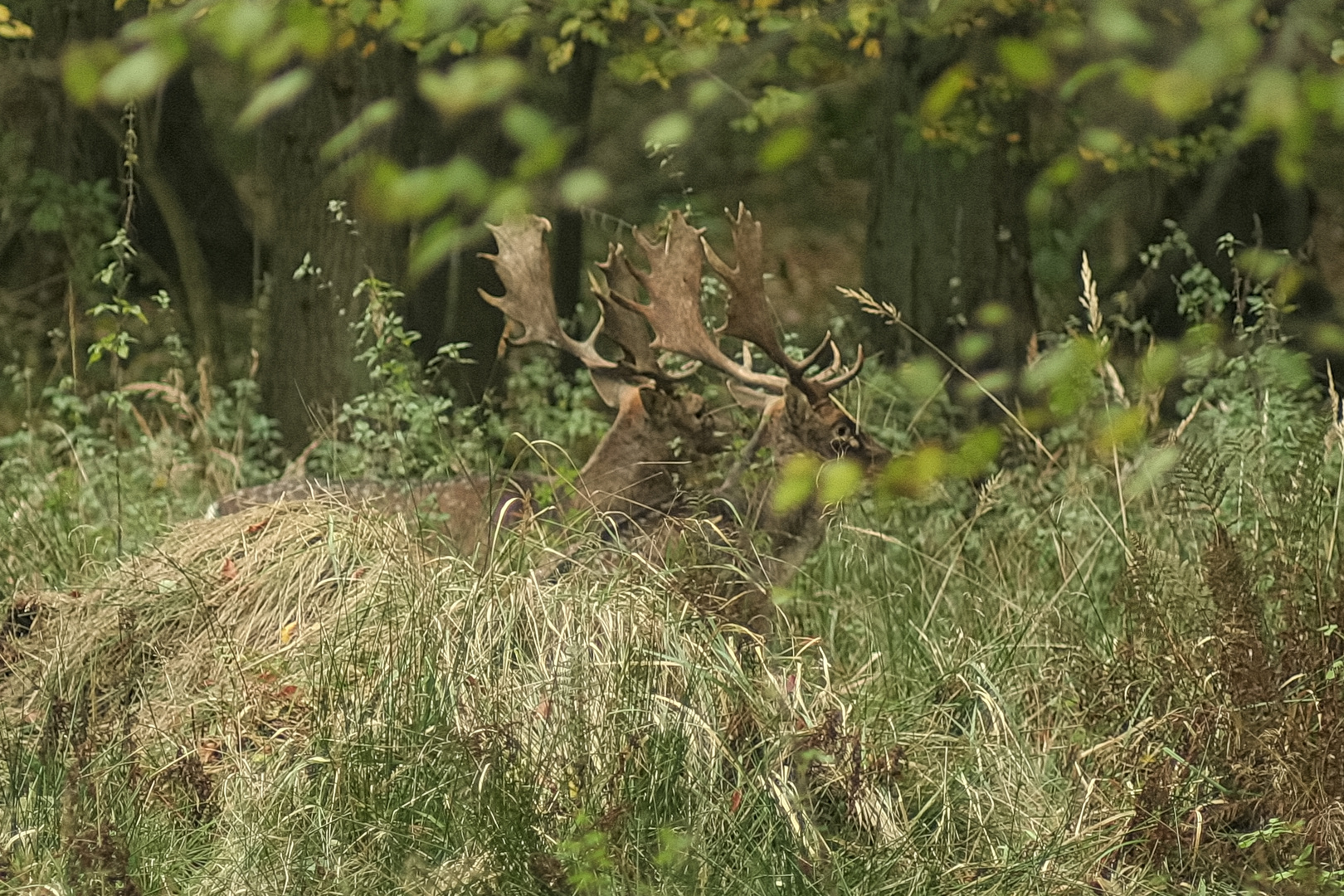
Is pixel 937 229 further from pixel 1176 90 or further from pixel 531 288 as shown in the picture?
pixel 1176 90

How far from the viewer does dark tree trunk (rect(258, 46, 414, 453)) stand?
30.7 ft

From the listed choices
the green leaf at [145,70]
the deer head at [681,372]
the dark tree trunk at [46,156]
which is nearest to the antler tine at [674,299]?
the deer head at [681,372]

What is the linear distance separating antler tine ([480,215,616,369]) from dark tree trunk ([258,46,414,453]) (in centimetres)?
255

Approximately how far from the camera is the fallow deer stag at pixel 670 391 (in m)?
6.34

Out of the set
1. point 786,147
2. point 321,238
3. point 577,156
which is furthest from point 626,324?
point 577,156

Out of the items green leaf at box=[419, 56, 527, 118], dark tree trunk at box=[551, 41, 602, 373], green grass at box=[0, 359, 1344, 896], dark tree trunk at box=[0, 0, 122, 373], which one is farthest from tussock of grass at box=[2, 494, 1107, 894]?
dark tree trunk at box=[551, 41, 602, 373]

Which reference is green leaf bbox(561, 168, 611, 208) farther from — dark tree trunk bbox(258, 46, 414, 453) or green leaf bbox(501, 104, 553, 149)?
dark tree trunk bbox(258, 46, 414, 453)

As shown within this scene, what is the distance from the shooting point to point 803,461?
121 inches

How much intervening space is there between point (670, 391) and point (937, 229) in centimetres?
354

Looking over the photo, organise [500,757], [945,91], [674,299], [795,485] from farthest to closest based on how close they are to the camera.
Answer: [674,299] → [500,757] → [795,485] → [945,91]

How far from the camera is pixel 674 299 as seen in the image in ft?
21.6

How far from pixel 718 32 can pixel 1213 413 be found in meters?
2.99

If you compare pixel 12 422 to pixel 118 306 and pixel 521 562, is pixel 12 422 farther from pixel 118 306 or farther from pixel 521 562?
pixel 521 562

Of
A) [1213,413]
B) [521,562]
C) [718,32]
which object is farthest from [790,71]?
[521,562]
